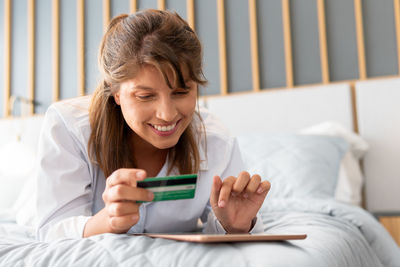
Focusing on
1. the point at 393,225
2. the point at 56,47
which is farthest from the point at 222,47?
the point at 393,225

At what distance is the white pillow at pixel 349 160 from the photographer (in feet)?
6.08

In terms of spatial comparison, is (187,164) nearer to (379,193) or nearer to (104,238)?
(104,238)

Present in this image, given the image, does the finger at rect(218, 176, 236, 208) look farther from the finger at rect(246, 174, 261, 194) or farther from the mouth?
the mouth

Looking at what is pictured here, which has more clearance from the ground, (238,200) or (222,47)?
(222,47)

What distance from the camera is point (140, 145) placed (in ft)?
3.92

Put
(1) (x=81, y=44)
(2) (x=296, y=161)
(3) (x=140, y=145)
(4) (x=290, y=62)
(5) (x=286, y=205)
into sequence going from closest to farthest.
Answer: (3) (x=140, y=145) → (5) (x=286, y=205) → (2) (x=296, y=161) → (4) (x=290, y=62) → (1) (x=81, y=44)

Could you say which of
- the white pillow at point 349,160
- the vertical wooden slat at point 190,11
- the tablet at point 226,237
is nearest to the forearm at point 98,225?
the tablet at point 226,237

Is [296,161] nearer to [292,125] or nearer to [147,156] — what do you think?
[292,125]

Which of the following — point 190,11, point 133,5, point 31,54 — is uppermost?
point 133,5

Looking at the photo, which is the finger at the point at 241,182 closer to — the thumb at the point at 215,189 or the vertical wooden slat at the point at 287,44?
the thumb at the point at 215,189

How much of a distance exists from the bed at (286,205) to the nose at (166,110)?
30cm

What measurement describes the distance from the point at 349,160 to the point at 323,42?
71 centimetres

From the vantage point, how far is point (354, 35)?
89.1 inches

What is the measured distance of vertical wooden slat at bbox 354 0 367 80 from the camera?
221 cm
